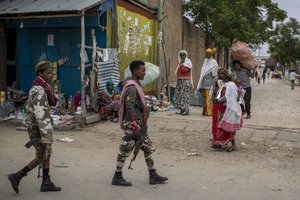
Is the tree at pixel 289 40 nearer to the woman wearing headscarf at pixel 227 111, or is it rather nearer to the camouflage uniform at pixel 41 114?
the woman wearing headscarf at pixel 227 111

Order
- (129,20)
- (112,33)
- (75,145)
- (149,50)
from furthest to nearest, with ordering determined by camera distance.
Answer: (149,50) → (129,20) → (112,33) → (75,145)

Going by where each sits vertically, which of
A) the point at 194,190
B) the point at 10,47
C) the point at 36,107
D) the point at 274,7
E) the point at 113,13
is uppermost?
the point at 274,7

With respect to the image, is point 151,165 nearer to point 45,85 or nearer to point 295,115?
point 45,85

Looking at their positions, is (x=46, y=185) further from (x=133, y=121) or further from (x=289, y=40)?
(x=289, y=40)

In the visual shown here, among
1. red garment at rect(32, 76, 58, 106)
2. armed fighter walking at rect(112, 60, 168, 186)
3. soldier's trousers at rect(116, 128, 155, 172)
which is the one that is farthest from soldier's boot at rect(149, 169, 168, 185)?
red garment at rect(32, 76, 58, 106)

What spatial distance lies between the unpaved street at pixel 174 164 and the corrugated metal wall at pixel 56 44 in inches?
71.1

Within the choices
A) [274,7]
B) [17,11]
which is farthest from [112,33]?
[274,7]

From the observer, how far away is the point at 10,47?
39.9ft

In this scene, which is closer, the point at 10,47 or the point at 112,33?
the point at 112,33

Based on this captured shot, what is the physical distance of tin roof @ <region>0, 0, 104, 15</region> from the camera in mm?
9484

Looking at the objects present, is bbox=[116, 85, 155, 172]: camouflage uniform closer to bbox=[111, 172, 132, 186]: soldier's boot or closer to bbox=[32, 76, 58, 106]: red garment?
bbox=[111, 172, 132, 186]: soldier's boot

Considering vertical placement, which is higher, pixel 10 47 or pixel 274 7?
pixel 274 7

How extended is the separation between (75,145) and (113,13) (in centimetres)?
401

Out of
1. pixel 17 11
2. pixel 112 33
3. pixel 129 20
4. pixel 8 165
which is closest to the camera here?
pixel 8 165
